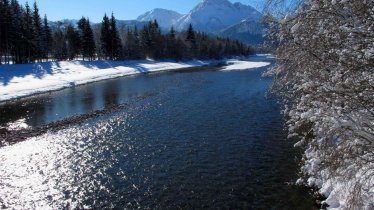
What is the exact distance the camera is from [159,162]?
21.6 m

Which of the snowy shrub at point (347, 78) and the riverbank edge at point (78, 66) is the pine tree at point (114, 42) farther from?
the snowy shrub at point (347, 78)

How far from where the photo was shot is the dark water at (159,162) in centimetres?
1672

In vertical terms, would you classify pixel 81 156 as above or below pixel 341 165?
below

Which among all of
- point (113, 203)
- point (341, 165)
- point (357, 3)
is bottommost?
point (113, 203)

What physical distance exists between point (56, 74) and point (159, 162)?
5613 cm

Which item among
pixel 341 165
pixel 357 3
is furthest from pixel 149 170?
pixel 357 3

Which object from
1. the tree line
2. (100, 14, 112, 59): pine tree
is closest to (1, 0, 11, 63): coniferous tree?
the tree line

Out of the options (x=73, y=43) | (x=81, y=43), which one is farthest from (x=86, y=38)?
(x=73, y=43)

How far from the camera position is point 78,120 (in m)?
34.1

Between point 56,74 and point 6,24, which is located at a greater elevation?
point 6,24

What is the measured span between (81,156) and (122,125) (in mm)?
8405

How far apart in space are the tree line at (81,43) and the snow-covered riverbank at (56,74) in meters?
8.36

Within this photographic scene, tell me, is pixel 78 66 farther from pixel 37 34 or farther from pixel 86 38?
pixel 86 38

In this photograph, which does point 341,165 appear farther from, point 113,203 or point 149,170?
point 149,170
